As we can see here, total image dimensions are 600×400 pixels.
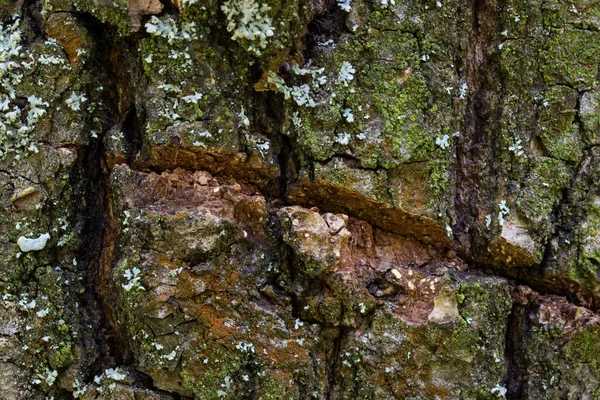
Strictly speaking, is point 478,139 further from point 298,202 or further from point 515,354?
point 515,354

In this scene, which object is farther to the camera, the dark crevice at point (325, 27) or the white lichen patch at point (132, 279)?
the dark crevice at point (325, 27)

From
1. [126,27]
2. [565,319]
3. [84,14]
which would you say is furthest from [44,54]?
[565,319]

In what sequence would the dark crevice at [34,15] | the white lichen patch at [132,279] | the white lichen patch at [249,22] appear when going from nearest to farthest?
the white lichen patch at [249,22] < the white lichen patch at [132,279] < the dark crevice at [34,15]

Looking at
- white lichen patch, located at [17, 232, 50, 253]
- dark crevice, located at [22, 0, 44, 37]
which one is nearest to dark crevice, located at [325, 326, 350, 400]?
white lichen patch, located at [17, 232, 50, 253]

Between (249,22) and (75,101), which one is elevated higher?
(249,22)

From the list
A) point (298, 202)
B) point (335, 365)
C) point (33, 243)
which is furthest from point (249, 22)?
point (335, 365)

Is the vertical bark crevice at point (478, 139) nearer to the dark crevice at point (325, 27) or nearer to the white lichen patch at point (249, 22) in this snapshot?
the dark crevice at point (325, 27)

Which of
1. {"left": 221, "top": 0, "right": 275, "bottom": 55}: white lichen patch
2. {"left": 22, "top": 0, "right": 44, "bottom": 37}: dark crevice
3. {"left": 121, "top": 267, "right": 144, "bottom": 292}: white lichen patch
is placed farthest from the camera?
{"left": 22, "top": 0, "right": 44, "bottom": 37}: dark crevice

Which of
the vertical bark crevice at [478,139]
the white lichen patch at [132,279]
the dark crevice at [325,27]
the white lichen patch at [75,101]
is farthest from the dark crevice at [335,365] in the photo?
the white lichen patch at [75,101]

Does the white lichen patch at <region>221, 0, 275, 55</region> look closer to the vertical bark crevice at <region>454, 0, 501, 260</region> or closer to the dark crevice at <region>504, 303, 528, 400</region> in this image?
the vertical bark crevice at <region>454, 0, 501, 260</region>
